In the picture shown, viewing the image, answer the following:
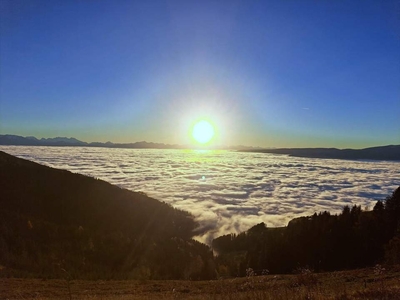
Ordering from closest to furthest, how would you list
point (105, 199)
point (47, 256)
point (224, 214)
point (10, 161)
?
1. point (47, 256)
2. point (10, 161)
3. point (105, 199)
4. point (224, 214)

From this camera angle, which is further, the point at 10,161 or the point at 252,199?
the point at 252,199

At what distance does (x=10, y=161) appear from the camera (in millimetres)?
81750

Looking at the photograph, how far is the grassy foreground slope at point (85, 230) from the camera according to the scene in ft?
165

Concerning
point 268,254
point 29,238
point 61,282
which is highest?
point 61,282

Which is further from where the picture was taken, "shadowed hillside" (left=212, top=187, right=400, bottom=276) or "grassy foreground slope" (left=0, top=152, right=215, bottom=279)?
"grassy foreground slope" (left=0, top=152, right=215, bottom=279)

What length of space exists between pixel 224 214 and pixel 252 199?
39553mm

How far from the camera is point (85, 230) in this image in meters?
67.6

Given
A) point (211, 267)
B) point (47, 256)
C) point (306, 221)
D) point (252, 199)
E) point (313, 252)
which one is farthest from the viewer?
point (252, 199)

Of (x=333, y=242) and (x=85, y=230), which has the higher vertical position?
(x=333, y=242)

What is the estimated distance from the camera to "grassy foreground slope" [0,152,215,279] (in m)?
50.4

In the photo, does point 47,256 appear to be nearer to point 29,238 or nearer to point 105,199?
point 29,238

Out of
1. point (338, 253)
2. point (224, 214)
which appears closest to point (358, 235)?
point (338, 253)

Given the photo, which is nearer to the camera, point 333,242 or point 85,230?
point 333,242

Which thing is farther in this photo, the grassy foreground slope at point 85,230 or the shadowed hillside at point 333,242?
the grassy foreground slope at point 85,230
